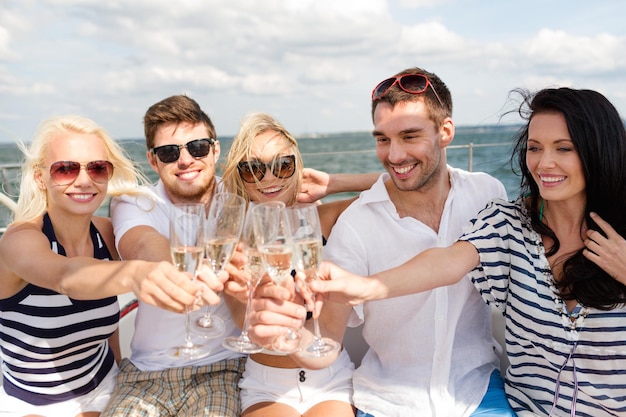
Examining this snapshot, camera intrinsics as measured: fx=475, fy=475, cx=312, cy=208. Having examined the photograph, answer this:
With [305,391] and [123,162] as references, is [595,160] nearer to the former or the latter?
[305,391]

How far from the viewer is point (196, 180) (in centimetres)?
277

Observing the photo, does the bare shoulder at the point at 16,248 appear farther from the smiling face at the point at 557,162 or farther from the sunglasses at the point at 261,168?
the smiling face at the point at 557,162

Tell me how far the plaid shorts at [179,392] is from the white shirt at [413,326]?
655 millimetres

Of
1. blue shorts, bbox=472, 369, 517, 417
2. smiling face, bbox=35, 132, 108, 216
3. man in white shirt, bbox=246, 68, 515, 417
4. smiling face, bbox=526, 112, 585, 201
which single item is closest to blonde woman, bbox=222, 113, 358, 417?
man in white shirt, bbox=246, 68, 515, 417

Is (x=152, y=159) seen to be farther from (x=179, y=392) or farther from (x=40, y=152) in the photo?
(x=179, y=392)

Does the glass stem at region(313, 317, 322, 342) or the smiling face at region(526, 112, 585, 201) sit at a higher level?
the smiling face at region(526, 112, 585, 201)

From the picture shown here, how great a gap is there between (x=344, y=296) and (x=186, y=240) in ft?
2.00

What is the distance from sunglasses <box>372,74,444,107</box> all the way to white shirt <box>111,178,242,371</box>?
1351 mm

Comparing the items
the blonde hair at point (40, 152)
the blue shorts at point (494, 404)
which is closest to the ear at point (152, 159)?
the blonde hair at point (40, 152)

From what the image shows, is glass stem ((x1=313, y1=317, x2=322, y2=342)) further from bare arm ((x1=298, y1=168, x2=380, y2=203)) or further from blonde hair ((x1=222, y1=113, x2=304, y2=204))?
bare arm ((x1=298, y1=168, x2=380, y2=203))

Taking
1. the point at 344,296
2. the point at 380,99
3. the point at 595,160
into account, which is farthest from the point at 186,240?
the point at 595,160

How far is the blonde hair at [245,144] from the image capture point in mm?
2658

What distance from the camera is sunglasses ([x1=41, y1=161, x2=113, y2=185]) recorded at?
7.15ft

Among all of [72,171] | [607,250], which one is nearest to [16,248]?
[72,171]
